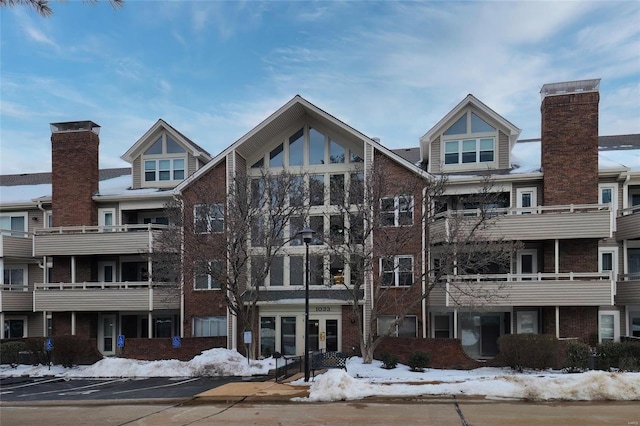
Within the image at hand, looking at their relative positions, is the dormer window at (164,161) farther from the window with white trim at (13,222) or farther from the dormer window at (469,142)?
the dormer window at (469,142)

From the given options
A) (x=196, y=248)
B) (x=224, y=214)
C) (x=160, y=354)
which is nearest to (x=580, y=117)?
(x=224, y=214)

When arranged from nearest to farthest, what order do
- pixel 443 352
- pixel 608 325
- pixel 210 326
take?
pixel 443 352, pixel 608 325, pixel 210 326

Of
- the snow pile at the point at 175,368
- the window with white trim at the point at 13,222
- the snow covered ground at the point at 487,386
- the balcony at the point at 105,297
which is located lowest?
the snow pile at the point at 175,368

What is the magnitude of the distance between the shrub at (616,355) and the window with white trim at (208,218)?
16.1 meters

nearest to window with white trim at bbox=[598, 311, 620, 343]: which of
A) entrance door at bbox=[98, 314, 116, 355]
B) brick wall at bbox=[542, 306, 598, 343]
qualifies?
brick wall at bbox=[542, 306, 598, 343]

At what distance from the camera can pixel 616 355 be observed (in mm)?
18844

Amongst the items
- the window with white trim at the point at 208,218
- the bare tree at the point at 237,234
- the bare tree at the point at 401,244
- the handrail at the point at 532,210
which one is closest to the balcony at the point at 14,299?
the bare tree at the point at 237,234

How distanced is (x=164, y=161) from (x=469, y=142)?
16.3 m

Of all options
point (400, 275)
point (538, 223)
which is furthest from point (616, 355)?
point (400, 275)

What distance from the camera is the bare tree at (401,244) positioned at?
2131 cm

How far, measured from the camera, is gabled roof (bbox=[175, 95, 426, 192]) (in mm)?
24969

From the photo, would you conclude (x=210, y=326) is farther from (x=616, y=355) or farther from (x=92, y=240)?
(x=616, y=355)

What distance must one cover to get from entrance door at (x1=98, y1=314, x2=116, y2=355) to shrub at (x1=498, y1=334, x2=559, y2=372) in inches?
799

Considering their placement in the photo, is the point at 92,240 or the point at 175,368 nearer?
the point at 175,368
